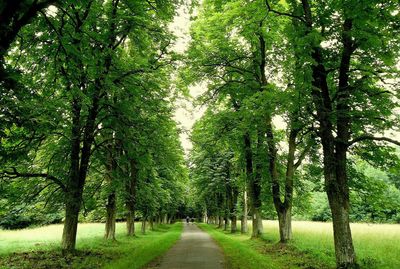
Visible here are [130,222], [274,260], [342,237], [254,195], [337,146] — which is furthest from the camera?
[130,222]

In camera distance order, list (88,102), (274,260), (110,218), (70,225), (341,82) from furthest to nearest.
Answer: (110,218)
(70,225)
(274,260)
(341,82)
(88,102)

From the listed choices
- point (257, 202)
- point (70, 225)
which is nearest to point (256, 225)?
point (257, 202)

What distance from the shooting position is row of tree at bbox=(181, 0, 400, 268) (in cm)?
1042

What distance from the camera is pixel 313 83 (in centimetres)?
1166

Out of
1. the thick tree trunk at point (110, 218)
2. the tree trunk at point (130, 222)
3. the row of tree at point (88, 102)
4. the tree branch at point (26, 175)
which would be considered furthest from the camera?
the tree trunk at point (130, 222)

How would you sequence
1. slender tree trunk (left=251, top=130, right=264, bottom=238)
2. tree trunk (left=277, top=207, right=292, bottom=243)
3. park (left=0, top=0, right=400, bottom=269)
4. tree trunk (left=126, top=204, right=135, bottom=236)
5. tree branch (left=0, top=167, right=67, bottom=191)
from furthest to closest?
tree trunk (left=126, top=204, right=135, bottom=236), slender tree trunk (left=251, top=130, right=264, bottom=238), tree trunk (left=277, top=207, right=292, bottom=243), tree branch (left=0, top=167, right=67, bottom=191), park (left=0, top=0, right=400, bottom=269)

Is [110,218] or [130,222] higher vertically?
[110,218]

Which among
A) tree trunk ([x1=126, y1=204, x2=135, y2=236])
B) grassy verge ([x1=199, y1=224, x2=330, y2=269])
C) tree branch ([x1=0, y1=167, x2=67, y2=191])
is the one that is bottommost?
grassy verge ([x1=199, y1=224, x2=330, y2=269])

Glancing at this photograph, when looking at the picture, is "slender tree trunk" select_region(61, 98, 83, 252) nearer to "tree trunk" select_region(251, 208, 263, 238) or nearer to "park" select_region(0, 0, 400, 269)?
"park" select_region(0, 0, 400, 269)

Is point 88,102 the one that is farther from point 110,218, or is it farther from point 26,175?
point 110,218

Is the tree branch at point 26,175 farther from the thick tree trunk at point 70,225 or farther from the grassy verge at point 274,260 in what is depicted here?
the grassy verge at point 274,260

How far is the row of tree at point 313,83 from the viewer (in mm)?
10422

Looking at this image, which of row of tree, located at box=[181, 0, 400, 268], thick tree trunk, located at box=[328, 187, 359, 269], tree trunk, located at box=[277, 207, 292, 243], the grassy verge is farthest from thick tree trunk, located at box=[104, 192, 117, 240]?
thick tree trunk, located at box=[328, 187, 359, 269]

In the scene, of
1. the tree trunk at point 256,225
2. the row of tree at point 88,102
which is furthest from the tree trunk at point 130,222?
the tree trunk at point 256,225
